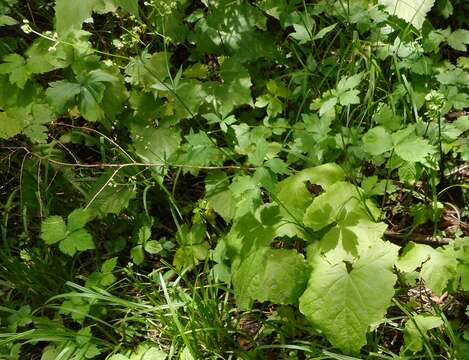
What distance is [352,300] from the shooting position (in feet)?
4.82

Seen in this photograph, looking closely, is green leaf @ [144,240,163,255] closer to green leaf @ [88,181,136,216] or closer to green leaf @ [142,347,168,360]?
green leaf @ [88,181,136,216]

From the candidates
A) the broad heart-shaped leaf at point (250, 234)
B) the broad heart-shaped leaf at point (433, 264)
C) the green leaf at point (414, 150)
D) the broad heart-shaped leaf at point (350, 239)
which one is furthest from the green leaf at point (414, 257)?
the broad heart-shaped leaf at point (250, 234)

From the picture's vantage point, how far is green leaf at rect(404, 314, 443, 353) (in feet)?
5.28

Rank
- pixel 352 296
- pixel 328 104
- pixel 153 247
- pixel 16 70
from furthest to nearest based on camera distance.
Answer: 1. pixel 16 70
2. pixel 153 247
3. pixel 328 104
4. pixel 352 296

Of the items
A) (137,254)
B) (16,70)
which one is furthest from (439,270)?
(16,70)

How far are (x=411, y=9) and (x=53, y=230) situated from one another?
6.09 feet

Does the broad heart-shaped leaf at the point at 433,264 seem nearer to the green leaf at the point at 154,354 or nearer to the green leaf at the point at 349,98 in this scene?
the green leaf at the point at 349,98

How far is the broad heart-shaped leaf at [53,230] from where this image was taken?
6.69ft

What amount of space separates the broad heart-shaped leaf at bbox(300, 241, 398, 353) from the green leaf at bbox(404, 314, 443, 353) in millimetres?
223

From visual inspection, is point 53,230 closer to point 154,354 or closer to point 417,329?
point 154,354

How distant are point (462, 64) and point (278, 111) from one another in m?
0.87

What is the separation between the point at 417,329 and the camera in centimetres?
161

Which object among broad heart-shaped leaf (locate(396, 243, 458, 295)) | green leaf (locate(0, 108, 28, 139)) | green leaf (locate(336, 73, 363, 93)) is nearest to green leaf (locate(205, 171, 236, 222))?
green leaf (locate(336, 73, 363, 93))

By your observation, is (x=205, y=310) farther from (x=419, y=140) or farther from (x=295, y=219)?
(x=419, y=140)
